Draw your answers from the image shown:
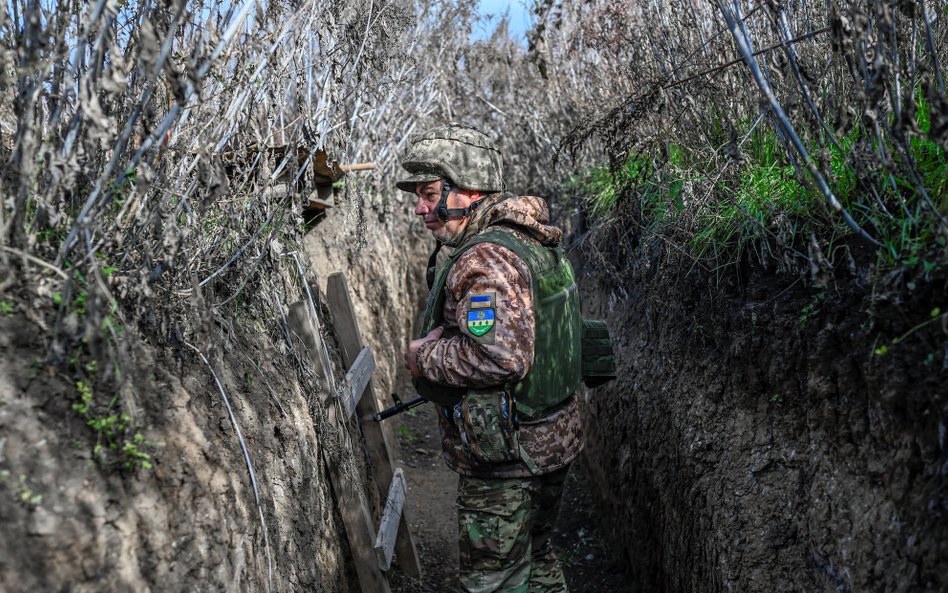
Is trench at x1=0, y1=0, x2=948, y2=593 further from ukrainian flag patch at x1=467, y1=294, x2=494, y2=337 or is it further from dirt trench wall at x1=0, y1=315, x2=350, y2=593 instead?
ukrainian flag patch at x1=467, y1=294, x2=494, y2=337

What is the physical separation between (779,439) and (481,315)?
46.9 inches

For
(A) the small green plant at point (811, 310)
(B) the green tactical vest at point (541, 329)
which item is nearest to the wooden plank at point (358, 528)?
(B) the green tactical vest at point (541, 329)

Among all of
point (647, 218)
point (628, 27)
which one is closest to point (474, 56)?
point (628, 27)

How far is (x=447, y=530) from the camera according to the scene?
516 centimetres

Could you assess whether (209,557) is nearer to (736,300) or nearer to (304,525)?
(304,525)

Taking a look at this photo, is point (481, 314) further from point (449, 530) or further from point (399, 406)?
point (449, 530)

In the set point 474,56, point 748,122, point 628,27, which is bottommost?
point 748,122

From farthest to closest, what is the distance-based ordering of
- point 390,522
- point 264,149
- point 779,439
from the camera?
1. point 390,522
2. point 264,149
3. point 779,439

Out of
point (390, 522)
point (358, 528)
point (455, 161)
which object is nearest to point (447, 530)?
point (390, 522)

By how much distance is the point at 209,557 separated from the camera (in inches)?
85.8

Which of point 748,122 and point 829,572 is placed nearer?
point 829,572

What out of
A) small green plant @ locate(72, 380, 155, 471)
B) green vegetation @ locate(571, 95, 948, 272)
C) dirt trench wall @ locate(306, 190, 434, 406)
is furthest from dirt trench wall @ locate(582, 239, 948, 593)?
dirt trench wall @ locate(306, 190, 434, 406)

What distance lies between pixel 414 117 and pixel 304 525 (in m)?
5.72

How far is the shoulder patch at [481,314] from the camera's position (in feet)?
9.44
